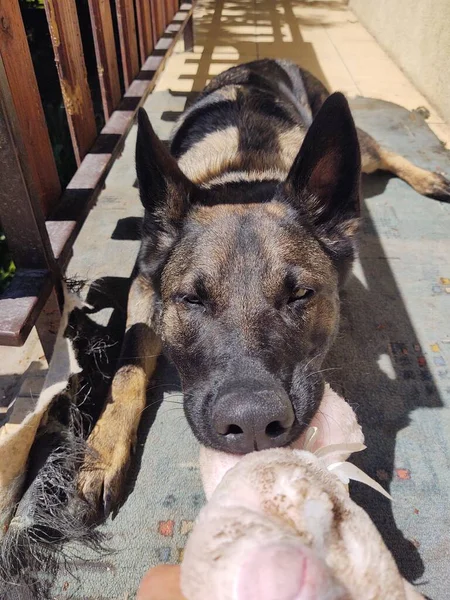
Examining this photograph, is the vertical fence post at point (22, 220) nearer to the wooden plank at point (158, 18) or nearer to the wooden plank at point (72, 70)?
the wooden plank at point (72, 70)

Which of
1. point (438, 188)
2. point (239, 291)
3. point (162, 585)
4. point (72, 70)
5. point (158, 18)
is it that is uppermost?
point (72, 70)

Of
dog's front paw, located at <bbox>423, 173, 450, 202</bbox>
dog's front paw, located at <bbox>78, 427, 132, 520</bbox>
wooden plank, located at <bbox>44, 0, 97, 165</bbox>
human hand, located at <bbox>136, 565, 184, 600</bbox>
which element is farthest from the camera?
dog's front paw, located at <bbox>423, 173, 450, 202</bbox>

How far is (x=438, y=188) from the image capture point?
16.5 ft

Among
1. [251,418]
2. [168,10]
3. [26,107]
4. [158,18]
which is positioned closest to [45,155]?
[26,107]

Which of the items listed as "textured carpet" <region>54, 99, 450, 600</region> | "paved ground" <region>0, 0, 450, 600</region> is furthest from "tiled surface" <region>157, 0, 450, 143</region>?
"textured carpet" <region>54, 99, 450, 600</region>

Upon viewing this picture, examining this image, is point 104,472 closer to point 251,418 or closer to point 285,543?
point 251,418

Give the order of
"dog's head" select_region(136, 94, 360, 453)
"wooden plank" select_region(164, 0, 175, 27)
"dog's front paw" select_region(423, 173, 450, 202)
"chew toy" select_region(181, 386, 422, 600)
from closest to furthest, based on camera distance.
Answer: "chew toy" select_region(181, 386, 422, 600) < "dog's head" select_region(136, 94, 360, 453) < "dog's front paw" select_region(423, 173, 450, 202) < "wooden plank" select_region(164, 0, 175, 27)


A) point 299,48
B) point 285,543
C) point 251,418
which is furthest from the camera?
point 299,48

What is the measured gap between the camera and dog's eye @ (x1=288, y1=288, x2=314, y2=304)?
238 cm

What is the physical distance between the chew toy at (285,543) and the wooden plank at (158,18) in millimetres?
6271

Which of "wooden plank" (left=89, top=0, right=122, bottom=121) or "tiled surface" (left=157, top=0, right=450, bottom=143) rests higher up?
"wooden plank" (left=89, top=0, right=122, bottom=121)

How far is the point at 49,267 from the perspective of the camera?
261cm

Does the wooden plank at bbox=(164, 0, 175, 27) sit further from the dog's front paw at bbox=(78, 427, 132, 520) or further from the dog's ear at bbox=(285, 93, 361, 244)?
the dog's front paw at bbox=(78, 427, 132, 520)

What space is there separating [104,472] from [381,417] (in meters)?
1.59
